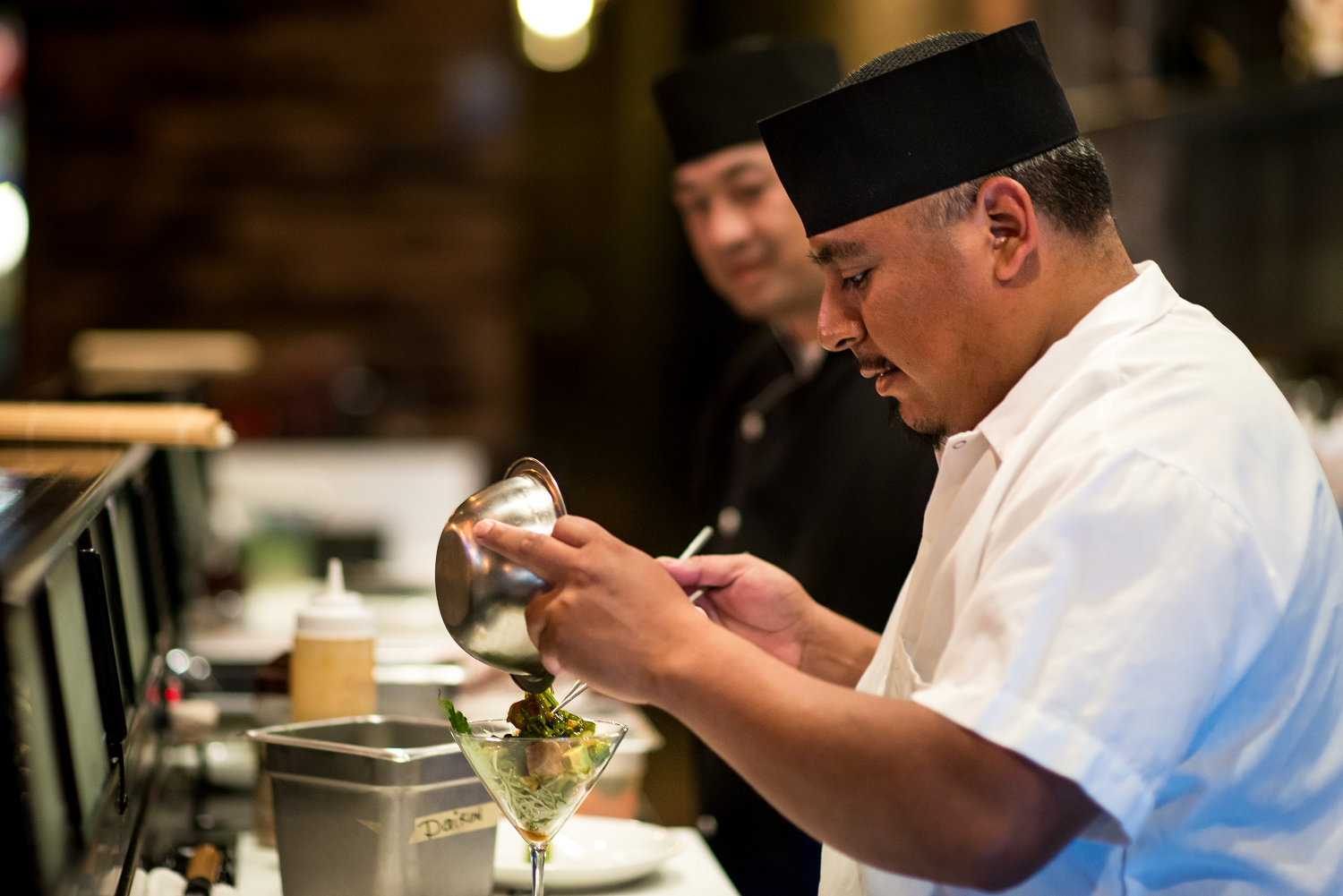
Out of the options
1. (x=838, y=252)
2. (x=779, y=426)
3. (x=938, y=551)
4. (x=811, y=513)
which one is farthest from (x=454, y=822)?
(x=779, y=426)

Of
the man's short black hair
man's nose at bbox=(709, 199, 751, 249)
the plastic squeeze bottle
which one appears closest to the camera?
the man's short black hair

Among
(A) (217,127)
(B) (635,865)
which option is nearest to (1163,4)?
(B) (635,865)

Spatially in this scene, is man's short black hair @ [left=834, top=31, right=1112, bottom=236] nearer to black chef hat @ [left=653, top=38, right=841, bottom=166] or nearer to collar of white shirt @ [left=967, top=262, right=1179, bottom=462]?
collar of white shirt @ [left=967, top=262, right=1179, bottom=462]

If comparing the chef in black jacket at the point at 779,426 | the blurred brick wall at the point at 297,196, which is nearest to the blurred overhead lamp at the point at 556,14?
the blurred brick wall at the point at 297,196

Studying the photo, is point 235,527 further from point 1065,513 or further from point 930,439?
point 1065,513

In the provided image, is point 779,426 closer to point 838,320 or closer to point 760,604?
point 760,604

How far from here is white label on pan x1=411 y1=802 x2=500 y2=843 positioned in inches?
51.6

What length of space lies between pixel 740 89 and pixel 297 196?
447 cm

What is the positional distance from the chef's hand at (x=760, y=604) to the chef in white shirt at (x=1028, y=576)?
0.19 m

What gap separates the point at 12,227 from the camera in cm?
664

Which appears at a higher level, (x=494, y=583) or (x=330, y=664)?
(x=494, y=583)

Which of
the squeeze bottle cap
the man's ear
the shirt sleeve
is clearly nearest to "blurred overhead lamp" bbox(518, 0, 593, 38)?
the squeeze bottle cap

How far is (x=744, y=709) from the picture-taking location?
3.47 feet

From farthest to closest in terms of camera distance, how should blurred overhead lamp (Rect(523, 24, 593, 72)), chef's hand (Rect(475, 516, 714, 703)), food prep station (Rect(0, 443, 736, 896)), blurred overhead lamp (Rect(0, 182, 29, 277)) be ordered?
blurred overhead lamp (Rect(0, 182, 29, 277)) → blurred overhead lamp (Rect(523, 24, 593, 72)) → chef's hand (Rect(475, 516, 714, 703)) → food prep station (Rect(0, 443, 736, 896))
